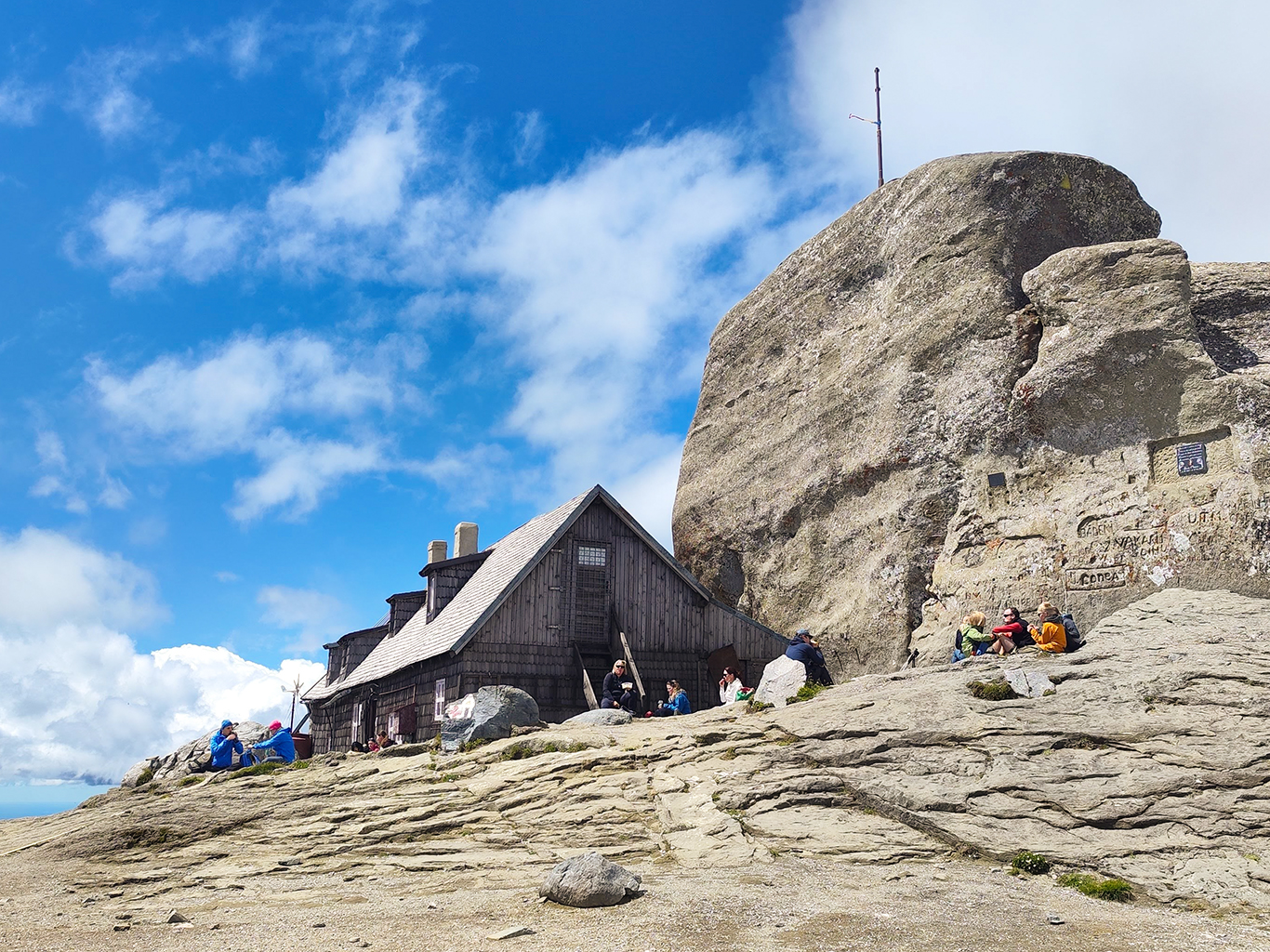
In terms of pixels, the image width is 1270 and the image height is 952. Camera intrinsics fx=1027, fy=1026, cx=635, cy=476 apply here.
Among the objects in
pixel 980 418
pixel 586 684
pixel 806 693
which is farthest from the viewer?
pixel 586 684

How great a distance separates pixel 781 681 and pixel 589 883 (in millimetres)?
10325

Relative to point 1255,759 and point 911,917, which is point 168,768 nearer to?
point 911,917

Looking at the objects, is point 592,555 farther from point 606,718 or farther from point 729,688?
point 606,718

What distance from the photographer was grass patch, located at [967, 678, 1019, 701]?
52.6ft

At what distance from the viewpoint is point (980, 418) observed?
81.3 ft

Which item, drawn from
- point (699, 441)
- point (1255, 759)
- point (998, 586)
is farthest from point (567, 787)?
point (699, 441)

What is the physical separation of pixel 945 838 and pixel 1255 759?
4094 millimetres

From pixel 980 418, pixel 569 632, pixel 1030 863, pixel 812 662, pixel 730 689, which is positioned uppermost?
pixel 980 418

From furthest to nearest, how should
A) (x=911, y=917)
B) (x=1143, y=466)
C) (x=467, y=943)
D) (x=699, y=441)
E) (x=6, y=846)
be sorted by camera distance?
(x=699, y=441) → (x=1143, y=466) → (x=6, y=846) → (x=911, y=917) → (x=467, y=943)

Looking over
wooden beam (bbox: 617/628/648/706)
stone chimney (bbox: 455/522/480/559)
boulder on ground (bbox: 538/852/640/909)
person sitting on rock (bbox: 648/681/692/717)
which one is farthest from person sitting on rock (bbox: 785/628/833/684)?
stone chimney (bbox: 455/522/480/559)

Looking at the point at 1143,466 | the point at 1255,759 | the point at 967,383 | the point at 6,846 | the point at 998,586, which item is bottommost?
the point at 6,846

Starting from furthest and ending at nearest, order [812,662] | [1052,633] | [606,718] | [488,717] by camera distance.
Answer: [812,662] → [606,718] → [488,717] → [1052,633]

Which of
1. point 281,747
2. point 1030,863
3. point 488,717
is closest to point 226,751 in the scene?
point 281,747

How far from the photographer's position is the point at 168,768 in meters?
26.3
